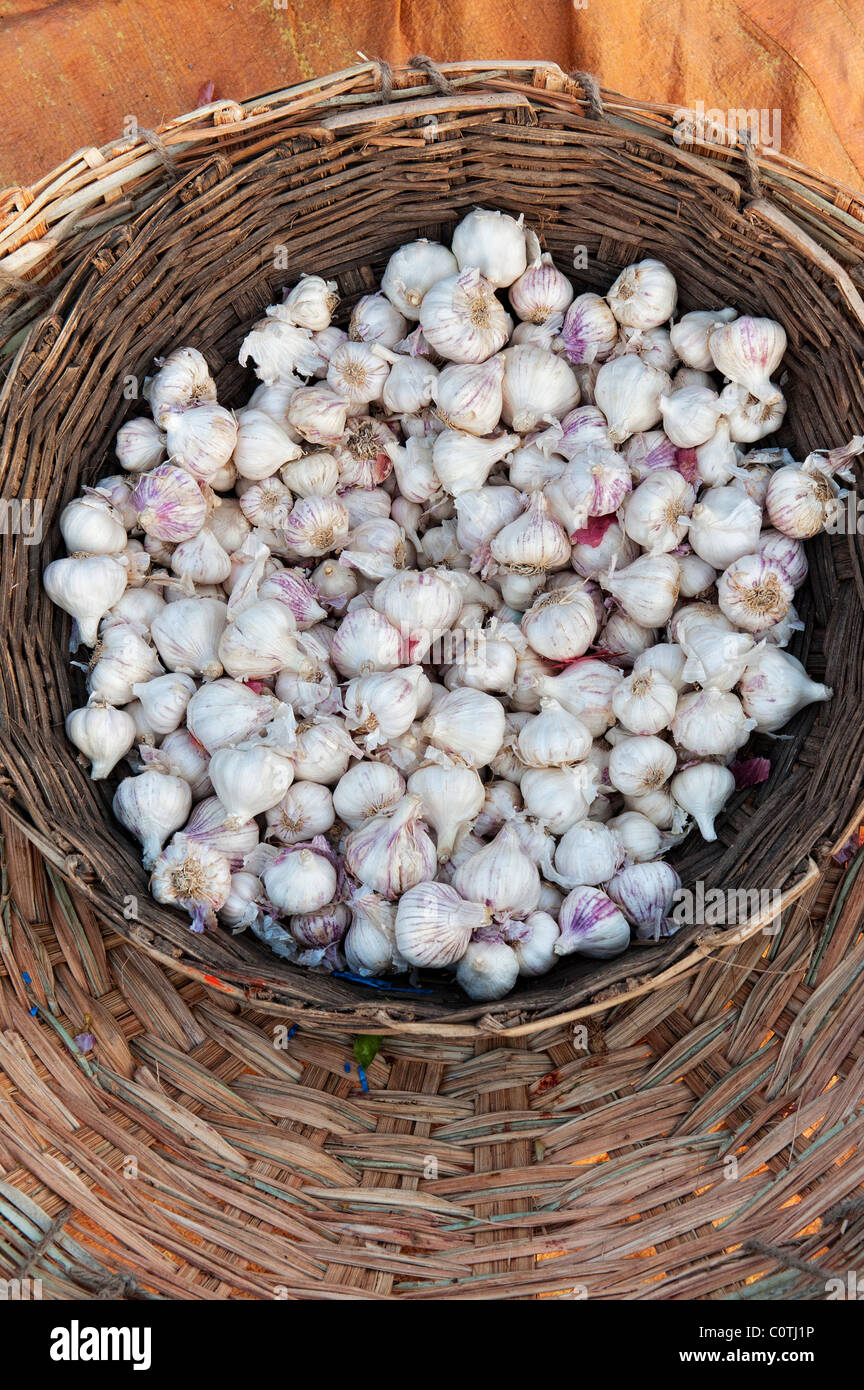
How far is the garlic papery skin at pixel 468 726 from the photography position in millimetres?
1534

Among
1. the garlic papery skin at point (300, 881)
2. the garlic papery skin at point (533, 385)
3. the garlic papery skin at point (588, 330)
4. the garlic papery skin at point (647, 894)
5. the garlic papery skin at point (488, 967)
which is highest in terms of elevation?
the garlic papery skin at point (588, 330)

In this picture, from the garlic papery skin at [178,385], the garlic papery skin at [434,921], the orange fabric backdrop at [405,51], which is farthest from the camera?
the orange fabric backdrop at [405,51]

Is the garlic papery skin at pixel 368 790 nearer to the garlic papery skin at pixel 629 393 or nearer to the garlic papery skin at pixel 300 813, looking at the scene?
the garlic papery skin at pixel 300 813

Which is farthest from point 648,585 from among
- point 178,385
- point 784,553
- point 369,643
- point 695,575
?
point 178,385

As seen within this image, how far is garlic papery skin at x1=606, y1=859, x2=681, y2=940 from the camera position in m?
1.50

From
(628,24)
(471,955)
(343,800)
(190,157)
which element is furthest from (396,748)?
(628,24)

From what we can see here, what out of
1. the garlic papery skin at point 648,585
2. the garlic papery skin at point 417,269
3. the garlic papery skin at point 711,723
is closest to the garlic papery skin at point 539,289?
the garlic papery skin at point 417,269

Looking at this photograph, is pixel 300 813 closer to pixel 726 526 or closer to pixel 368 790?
pixel 368 790

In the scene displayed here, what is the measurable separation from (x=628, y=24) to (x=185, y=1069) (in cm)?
212

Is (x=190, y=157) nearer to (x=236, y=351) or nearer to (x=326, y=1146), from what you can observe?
(x=236, y=351)

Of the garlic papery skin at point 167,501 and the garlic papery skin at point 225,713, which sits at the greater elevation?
the garlic papery skin at point 167,501

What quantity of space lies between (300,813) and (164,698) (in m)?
0.26

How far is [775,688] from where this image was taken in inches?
60.3

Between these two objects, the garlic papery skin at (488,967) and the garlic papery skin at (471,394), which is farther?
the garlic papery skin at (471,394)
